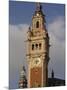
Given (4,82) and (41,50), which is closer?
(4,82)

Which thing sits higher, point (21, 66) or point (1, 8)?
point (1, 8)

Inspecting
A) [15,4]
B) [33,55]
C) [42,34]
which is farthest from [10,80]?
[15,4]

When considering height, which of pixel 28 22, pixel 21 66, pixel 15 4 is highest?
pixel 15 4

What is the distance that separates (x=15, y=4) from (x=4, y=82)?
104 centimetres

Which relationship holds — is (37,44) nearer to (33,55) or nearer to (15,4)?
(33,55)

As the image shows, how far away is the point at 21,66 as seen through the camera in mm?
3615

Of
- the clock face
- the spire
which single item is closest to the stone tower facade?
the clock face

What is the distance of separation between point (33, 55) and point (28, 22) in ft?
1.50

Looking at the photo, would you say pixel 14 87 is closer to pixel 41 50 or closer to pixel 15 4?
pixel 41 50

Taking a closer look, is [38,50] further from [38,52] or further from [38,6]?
[38,6]

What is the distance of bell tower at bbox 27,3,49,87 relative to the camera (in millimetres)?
3678

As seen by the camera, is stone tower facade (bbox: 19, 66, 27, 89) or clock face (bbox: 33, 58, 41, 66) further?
clock face (bbox: 33, 58, 41, 66)

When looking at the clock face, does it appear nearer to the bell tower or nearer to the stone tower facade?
the bell tower

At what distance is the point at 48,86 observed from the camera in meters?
3.74
